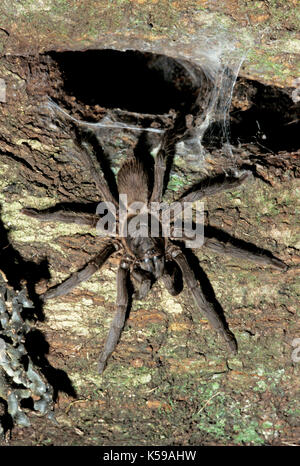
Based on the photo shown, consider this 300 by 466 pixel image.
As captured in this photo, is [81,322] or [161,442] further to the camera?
[161,442]

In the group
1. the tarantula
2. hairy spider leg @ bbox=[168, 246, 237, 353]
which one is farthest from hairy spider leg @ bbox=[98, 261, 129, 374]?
hairy spider leg @ bbox=[168, 246, 237, 353]

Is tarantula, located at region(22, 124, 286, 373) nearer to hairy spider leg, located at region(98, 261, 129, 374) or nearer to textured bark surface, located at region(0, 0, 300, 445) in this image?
hairy spider leg, located at region(98, 261, 129, 374)

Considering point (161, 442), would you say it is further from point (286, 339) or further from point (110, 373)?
point (286, 339)

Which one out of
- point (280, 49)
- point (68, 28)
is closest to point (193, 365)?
point (280, 49)

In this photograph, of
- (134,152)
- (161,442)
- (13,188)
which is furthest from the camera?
(161,442)

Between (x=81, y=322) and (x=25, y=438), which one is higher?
(x=81, y=322)

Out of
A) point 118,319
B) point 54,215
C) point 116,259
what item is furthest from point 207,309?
point 54,215

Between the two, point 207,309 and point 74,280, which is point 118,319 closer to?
point 74,280
